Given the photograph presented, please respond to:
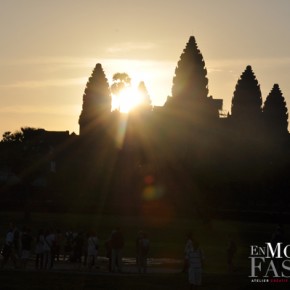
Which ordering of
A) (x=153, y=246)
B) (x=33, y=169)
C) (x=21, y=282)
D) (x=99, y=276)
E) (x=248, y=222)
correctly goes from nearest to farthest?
(x=21, y=282), (x=99, y=276), (x=153, y=246), (x=248, y=222), (x=33, y=169)

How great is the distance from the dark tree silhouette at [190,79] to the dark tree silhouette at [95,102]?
986 centimetres

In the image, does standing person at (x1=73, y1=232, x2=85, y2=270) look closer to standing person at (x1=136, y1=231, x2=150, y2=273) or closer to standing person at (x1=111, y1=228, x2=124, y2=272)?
standing person at (x1=111, y1=228, x2=124, y2=272)

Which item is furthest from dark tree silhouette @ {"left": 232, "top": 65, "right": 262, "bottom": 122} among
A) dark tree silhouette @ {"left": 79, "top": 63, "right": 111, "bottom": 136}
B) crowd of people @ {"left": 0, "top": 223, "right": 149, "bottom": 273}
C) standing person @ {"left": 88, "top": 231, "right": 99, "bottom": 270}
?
standing person @ {"left": 88, "top": 231, "right": 99, "bottom": 270}

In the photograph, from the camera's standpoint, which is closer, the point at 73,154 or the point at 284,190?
the point at 284,190

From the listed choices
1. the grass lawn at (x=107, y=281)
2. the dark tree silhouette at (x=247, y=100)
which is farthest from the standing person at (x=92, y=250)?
the dark tree silhouette at (x=247, y=100)

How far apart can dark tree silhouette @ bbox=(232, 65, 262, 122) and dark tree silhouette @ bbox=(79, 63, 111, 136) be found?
1975 cm

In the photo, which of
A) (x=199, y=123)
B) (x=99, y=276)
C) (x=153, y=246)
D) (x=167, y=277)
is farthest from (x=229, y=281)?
(x=199, y=123)

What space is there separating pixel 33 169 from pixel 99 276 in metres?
55.3

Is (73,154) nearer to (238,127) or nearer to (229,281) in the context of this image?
(238,127)

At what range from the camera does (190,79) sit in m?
123

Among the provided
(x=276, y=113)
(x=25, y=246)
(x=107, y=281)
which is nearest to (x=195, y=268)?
(x=107, y=281)

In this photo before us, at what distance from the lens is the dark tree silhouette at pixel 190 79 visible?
123 meters

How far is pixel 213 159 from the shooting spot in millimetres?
114688

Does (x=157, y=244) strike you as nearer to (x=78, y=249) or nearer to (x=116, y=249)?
(x=78, y=249)
